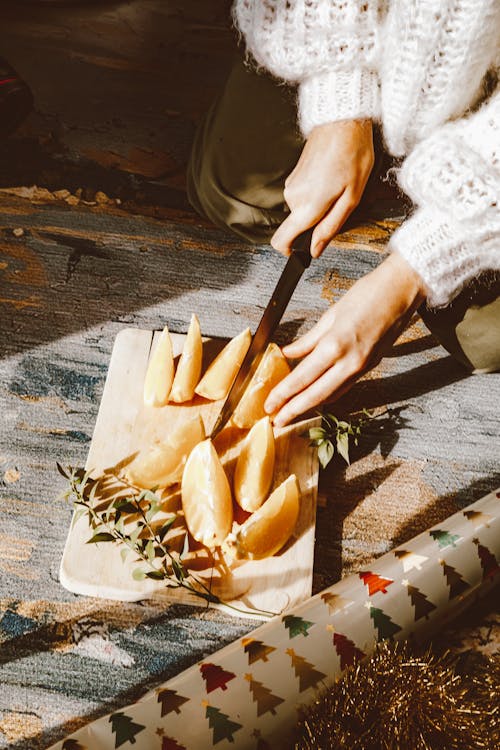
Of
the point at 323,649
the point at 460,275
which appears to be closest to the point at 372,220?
the point at 460,275

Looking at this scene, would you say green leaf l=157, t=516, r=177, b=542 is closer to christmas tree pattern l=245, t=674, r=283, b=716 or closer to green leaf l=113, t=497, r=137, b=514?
green leaf l=113, t=497, r=137, b=514

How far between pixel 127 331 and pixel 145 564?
33 centimetres

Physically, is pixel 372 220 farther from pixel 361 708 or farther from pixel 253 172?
pixel 361 708

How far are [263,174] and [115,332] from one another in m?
0.33

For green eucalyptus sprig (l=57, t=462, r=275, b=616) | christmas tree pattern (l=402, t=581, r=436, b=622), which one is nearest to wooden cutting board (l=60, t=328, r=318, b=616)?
green eucalyptus sprig (l=57, t=462, r=275, b=616)

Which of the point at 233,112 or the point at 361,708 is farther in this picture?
the point at 233,112

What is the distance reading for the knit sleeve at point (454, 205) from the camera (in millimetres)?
669

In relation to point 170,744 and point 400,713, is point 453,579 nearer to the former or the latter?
point 400,713

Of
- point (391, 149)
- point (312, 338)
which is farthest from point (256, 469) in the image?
point (391, 149)

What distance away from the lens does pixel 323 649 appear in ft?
2.25

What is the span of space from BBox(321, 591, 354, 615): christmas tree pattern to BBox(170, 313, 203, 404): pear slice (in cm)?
31

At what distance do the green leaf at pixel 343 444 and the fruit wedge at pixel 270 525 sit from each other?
0.09 metres

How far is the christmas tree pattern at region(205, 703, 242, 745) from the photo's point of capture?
0.64 m

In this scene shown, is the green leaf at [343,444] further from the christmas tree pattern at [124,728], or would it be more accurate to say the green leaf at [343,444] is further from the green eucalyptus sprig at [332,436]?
the christmas tree pattern at [124,728]
